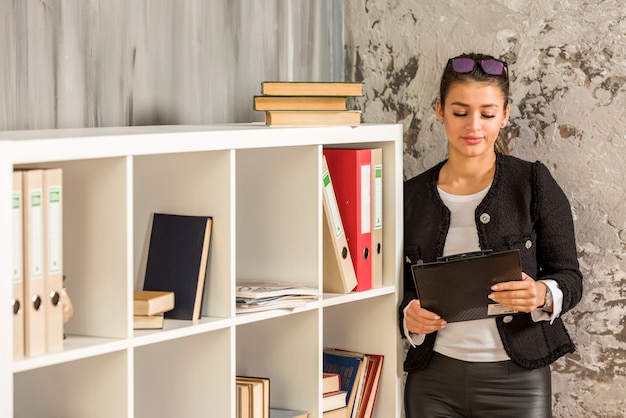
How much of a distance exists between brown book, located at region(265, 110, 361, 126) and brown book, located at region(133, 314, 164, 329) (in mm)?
608

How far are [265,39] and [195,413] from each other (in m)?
1.16

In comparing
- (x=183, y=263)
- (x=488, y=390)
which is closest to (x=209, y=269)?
(x=183, y=263)

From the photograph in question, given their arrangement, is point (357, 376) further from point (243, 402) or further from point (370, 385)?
point (243, 402)

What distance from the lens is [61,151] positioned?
5.71 ft

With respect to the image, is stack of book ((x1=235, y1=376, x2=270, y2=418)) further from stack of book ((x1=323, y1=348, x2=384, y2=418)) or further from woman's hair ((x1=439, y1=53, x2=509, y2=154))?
woman's hair ((x1=439, y1=53, x2=509, y2=154))

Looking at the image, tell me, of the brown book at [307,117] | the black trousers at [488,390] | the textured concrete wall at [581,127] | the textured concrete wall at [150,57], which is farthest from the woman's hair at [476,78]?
the black trousers at [488,390]

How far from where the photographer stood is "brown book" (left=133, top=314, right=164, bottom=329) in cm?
198

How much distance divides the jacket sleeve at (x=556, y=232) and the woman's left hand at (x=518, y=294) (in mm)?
111

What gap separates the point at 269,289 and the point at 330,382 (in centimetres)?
38

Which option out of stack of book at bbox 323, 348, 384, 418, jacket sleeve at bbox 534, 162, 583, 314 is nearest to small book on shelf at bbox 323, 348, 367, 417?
stack of book at bbox 323, 348, 384, 418

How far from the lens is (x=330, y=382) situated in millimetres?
2496

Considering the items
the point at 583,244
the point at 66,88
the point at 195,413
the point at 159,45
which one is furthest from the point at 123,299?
the point at 583,244

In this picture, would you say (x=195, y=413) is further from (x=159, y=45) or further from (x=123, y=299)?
(x=159, y=45)

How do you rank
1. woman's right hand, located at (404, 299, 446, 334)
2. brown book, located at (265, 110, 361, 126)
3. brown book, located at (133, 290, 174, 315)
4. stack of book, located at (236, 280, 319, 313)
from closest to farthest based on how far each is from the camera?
1. brown book, located at (133, 290, 174, 315)
2. stack of book, located at (236, 280, 319, 313)
3. brown book, located at (265, 110, 361, 126)
4. woman's right hand, located at (404, 299, 446, 334)
